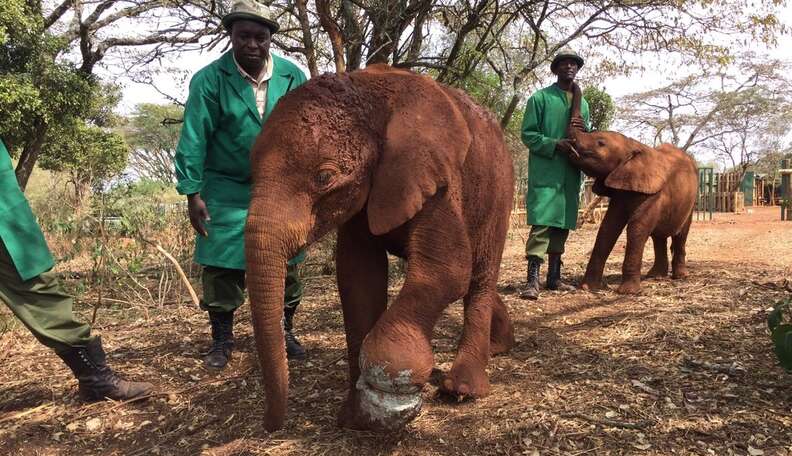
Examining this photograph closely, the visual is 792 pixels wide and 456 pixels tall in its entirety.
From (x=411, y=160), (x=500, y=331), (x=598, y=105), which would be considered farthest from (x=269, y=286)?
(x=598, y=105)

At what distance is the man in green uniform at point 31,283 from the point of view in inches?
113

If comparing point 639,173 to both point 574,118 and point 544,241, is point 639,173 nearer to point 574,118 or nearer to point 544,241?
point 574,118

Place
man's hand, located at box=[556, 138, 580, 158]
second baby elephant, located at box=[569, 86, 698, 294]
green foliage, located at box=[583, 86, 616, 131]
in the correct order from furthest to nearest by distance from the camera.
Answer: green foliage, located at box=[583, 86, 616, 131] → second baby elephant, located at box=[569, 86, 698, 294] → man's hand, located at box=[556, 138, 580, 158]

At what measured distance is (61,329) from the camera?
118 inches

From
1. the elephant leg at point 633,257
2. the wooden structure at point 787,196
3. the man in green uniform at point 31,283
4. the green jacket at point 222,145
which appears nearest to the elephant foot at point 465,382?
the green jacket at point 222,145

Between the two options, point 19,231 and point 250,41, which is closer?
point 19,231

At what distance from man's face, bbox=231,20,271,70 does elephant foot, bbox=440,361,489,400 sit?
2.14 metres

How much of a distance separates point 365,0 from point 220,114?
398 centimetres

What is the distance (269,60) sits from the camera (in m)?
3.51

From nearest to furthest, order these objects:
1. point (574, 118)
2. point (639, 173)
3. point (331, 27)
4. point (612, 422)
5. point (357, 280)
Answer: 1. point (612, 422)
2. point (357, 280)
3. point (331, 27)
4. point (574, 118)
5. point (639, 173)

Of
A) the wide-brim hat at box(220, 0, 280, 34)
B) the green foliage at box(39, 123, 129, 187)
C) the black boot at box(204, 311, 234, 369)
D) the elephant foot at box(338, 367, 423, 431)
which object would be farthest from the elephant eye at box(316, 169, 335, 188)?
the green foliage at box(39, 123, 129, 187)

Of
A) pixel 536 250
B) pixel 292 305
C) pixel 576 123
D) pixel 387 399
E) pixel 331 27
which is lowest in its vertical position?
pixel 387 399

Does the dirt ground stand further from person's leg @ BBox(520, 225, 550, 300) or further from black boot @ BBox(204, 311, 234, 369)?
person's leg @ BBox(520, 225, 550, 300)

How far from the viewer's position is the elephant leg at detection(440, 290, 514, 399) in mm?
2955
